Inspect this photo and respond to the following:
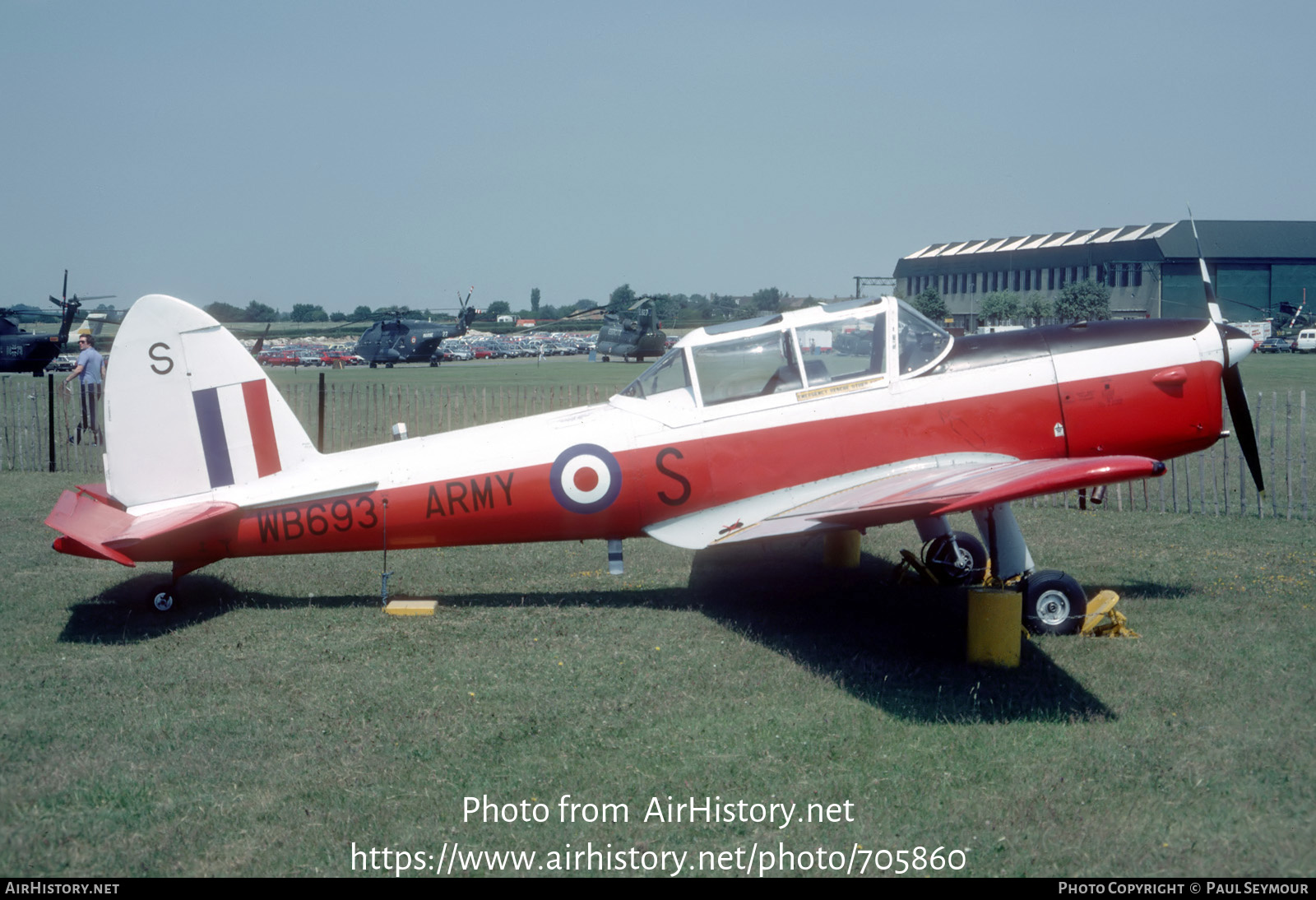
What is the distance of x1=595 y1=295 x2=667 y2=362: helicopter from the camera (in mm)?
53406

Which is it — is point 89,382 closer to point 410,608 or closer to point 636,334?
point 410,608

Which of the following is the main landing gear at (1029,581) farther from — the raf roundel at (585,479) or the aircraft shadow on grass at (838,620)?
the raf roundel at (585,479)

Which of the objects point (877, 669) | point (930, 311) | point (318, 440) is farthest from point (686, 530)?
point (930, 311)

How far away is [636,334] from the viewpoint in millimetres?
55375

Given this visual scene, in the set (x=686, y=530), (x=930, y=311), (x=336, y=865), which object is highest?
(x=930, y=311)

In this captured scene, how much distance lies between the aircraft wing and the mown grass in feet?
2.45

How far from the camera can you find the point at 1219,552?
9.33 metres

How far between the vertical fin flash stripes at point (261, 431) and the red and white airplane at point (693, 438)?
13 millimetres

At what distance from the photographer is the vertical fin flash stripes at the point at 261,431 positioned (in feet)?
24.5

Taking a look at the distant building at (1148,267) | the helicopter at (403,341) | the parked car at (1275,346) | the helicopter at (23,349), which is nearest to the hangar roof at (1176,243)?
the distant building at (1148,267)

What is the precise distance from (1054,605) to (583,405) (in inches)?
452

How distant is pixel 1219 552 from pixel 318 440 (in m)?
13.7

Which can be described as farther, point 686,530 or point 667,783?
point 686,530

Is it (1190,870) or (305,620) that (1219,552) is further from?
(305,620)
